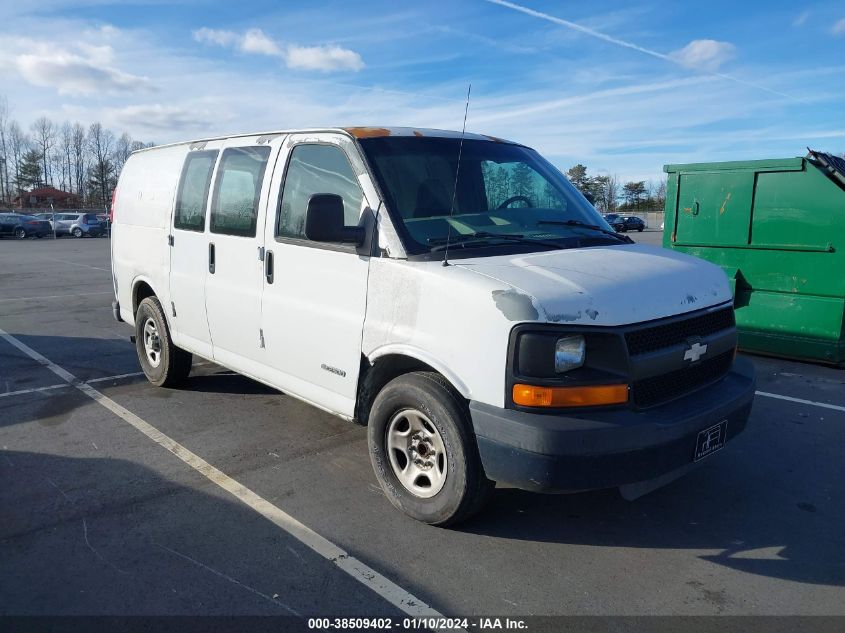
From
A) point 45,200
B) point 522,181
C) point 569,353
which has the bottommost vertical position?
point 569,353

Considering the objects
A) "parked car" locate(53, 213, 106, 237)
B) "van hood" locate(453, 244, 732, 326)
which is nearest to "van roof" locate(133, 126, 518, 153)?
"van hood" locate(453, 244, 732, 326)

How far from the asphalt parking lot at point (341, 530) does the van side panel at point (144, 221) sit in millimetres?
1286

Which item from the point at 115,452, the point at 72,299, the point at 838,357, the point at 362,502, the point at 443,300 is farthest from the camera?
the point at 72,299

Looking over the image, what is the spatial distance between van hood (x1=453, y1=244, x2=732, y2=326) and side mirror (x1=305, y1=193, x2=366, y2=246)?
2.25 ft

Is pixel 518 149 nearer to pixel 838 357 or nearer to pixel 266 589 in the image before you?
pixel 266 589

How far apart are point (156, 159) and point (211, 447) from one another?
2981 millimetres

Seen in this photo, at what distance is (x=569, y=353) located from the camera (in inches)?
124

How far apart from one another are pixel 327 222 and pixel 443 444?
54.0 inches

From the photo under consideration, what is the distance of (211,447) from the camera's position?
192 inches

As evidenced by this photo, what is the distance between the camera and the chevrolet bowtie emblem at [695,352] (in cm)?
355


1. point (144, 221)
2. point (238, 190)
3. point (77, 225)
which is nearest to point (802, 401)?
point (238, 190)

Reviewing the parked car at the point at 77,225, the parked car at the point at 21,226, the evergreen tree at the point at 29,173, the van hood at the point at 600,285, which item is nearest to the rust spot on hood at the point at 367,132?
the van hood at the point at 600,285

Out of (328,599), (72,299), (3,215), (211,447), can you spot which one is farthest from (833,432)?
(3,215)

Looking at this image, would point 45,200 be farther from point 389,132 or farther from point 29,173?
point 389,132
